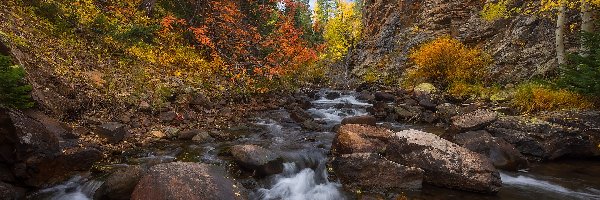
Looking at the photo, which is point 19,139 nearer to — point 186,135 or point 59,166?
point 59,166

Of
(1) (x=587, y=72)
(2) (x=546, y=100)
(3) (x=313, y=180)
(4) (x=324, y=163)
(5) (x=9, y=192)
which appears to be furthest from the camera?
(2) (x=546, y=100)

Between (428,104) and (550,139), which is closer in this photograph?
(550,139)

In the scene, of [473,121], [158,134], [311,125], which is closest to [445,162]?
[473,121]

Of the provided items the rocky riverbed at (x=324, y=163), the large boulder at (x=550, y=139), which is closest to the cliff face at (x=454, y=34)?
the large boulder at (x=550, y=139)

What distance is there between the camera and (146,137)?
10891mm

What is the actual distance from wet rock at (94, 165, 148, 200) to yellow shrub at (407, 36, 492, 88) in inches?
727

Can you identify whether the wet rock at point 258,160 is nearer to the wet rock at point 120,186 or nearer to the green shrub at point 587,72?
the wet rock at point 120,186

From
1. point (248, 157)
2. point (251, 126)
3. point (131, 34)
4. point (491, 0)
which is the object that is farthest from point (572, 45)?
point (131, 34)

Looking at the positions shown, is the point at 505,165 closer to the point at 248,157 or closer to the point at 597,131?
the point at 597,131

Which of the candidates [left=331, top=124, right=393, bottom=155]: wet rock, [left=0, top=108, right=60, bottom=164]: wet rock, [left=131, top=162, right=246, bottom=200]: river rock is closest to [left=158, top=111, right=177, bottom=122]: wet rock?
[left=0, top=108, right=60, bottom=164]: wet rock

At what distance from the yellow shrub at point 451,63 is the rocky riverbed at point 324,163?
874 centimetres

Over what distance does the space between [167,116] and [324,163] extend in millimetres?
6196

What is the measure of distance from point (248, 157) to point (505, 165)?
6884 millimetres

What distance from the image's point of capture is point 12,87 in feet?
25.7
